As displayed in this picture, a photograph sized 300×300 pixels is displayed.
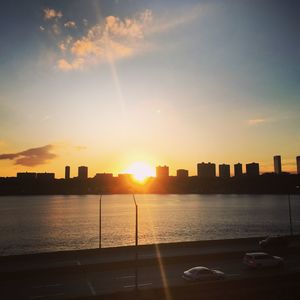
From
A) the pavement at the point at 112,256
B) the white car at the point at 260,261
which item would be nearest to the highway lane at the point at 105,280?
the white car at the point at 260,261

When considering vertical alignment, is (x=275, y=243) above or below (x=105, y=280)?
above

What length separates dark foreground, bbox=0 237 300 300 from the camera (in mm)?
18391

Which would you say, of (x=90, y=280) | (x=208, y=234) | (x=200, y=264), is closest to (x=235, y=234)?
(x=208, y=234)

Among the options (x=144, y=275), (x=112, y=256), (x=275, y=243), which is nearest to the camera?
(x=144, y=275)

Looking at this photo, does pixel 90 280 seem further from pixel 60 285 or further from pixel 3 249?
pixel 3 249

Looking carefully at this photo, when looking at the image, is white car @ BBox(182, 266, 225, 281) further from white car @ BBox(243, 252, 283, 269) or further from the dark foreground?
white car @ BBox(243, 252, 283, 269)

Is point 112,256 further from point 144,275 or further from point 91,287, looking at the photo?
point 91,287

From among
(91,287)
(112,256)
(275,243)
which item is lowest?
(91,287)

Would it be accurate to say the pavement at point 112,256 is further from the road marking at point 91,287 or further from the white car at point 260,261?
the white car at point 260,261

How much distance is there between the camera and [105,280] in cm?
2378

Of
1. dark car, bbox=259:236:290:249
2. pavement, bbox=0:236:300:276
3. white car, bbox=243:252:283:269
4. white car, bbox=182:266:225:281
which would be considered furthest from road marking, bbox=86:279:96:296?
dark car, bbox=259:236:290:249

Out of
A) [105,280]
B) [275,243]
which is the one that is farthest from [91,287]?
[275,243]

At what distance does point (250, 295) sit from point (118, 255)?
1527 cm

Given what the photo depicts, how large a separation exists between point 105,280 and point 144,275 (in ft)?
9.49
